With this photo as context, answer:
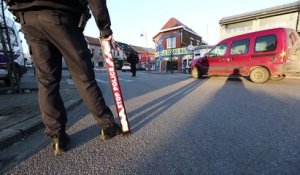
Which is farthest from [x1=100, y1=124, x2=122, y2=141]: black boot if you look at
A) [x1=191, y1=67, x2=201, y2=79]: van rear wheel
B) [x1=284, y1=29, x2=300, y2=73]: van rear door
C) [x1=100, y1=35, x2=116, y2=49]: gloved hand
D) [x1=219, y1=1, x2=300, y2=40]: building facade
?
[x1=219, y1=1, x2=300, y2=40]: building facade

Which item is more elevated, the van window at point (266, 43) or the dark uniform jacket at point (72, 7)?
the dark uniform jacket at point (72, 7)

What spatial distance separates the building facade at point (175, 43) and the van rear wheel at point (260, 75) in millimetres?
24267

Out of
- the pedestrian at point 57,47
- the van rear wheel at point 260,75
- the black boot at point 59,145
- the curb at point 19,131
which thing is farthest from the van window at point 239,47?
the black boot at point 59,145

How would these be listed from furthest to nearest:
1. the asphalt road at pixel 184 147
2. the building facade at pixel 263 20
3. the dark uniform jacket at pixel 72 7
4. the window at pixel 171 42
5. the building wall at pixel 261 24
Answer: the window at pixel 171 42 → the building wall at pixel 261 24 → the building facade at pixel 263 20 → the dark uniform jacket at pixel 72 7 → the asphalt road at pixel 184 147

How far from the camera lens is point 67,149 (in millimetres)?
1976

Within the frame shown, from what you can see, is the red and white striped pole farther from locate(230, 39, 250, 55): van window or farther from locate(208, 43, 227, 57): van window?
locate(208, 43, 227, 57): van window

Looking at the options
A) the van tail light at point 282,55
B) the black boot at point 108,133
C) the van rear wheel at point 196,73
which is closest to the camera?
the black boot at point 108,133

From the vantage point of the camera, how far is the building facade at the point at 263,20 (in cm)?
1577

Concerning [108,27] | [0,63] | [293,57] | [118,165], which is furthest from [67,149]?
[293,57]

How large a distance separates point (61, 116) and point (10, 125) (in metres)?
0.97

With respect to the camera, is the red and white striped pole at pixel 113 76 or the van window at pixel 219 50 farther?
the van window at pixel 219 50

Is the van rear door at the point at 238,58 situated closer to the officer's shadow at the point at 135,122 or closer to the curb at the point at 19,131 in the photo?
the officer's shadow at the point at 135,122

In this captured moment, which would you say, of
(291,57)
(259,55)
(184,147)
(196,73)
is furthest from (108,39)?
(196,73)

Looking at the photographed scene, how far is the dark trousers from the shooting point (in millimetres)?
1883
